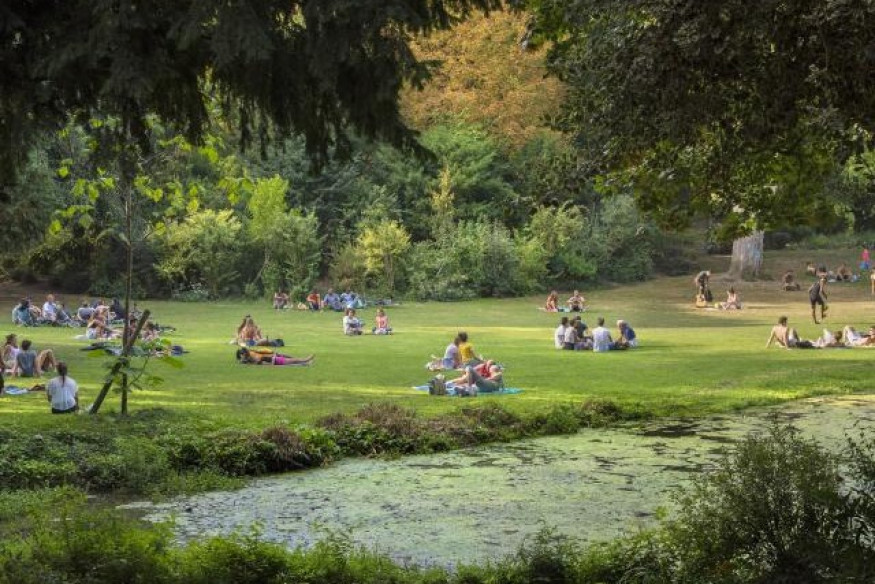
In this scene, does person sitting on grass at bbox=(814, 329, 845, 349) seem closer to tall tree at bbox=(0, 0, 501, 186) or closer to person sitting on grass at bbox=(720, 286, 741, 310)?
person sitting on grass at bbox=(720, 286, 741, 310)

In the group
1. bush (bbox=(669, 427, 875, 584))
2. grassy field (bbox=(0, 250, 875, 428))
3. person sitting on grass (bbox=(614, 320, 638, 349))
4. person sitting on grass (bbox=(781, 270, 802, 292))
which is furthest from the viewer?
person sitting on grass (bbox=(781, 270, 802, 292))

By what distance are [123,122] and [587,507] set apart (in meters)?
6.67

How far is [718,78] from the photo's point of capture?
26.4ft

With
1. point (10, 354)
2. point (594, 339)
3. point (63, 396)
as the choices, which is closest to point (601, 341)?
point (594, 339)

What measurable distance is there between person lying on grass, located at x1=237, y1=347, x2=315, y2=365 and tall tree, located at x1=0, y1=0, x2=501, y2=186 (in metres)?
16.8

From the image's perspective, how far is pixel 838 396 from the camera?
19.5 metres

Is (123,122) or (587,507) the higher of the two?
(123,122)

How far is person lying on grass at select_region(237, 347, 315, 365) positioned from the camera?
936 inches

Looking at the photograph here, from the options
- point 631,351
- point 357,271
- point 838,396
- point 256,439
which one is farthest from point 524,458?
point 357,271

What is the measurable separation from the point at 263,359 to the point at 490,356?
208 inches

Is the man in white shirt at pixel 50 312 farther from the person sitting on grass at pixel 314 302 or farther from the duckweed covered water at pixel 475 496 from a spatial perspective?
the duckweed covered water at pixel 475 496

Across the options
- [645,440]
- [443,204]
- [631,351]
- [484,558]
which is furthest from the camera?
[443,204]

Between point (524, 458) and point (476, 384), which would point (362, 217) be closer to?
point (476, 384)

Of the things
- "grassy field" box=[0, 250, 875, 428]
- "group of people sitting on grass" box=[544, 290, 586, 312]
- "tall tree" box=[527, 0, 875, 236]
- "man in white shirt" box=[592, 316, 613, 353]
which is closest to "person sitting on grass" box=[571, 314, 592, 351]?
"man in white shirt" box=[592, 316, 613, 353]
